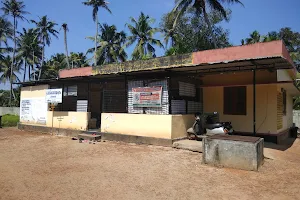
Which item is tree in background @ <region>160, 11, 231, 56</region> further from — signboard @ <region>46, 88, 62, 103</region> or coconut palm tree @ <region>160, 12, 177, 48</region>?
signboard @ <region>46, 88, 62, 103</region>

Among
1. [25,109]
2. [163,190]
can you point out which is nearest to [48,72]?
[25,109]

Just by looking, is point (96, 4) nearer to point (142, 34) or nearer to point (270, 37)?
point (142, 34)

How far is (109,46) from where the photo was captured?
32.0m

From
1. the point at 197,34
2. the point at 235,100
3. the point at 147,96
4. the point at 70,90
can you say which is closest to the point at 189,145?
the point at 147,96

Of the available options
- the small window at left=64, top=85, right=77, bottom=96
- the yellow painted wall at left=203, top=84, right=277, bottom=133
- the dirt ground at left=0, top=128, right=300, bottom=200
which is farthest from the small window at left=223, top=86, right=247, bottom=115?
the small window at left=64, top=85, right=77, bottom=96

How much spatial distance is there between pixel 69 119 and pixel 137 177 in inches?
333

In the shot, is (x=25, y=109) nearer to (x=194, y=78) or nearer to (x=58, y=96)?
(x=58, y=96)

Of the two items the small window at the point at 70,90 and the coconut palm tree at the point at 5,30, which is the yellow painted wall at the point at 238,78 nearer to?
the small window at the point at 70,90

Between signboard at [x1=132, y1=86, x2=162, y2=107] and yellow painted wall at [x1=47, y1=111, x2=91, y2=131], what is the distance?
10.8 ft

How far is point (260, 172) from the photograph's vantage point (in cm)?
589

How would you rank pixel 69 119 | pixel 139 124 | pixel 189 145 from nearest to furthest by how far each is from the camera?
pixel 189 145 < pixel 139 124 < pixel 69 119

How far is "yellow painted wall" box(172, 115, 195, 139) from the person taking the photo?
30.2ft

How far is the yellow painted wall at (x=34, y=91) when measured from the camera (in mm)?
14731

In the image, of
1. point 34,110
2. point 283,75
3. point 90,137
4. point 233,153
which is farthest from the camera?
point 34,110
